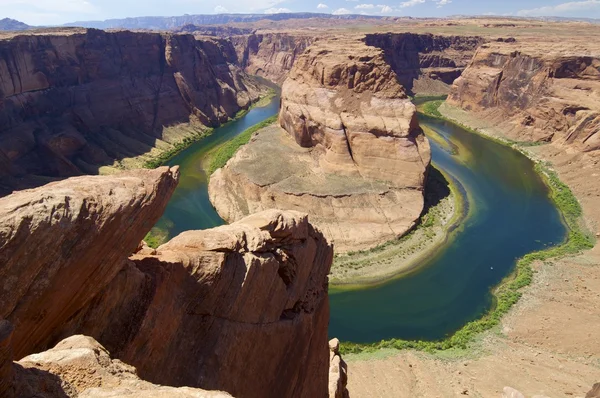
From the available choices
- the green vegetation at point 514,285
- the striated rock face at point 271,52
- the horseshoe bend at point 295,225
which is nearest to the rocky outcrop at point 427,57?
the horseshoe bend at point 295,225

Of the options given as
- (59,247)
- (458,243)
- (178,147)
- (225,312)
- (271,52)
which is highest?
(59,247)

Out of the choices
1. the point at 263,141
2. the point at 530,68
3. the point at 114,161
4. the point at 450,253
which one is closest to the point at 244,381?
the point at 450,253

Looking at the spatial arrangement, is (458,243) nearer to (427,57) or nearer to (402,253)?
(402,253)

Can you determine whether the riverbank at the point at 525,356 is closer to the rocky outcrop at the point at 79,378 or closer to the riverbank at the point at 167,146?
the rocky outcrop at the point at 79,378

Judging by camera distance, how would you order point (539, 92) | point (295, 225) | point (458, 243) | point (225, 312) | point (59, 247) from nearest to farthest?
1. point (59, 247)
2. point (225, 312)
3. point (295, 225)
4. point (458, 243)
5. point (539, 92)

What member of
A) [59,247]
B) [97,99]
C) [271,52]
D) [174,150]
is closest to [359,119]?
[174,150]

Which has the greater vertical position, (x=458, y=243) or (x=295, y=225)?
(x=295, y=225)

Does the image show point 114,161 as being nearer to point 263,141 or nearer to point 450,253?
point 263,141
